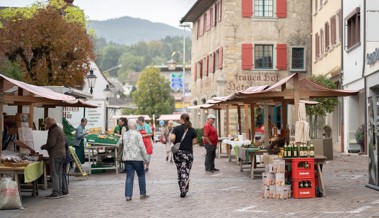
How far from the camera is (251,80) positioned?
147 feet

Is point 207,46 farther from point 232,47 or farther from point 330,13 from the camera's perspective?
point 330,13

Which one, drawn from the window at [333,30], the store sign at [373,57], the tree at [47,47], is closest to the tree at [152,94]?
the window at [333,30]

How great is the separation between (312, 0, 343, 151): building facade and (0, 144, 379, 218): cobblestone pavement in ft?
51.7

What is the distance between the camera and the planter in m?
28.4

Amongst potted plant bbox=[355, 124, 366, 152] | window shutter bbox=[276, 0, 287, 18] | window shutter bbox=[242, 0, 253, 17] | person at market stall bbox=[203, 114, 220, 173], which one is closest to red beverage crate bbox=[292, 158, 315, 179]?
person at market stall bbox=[203, 114, 220, 173]

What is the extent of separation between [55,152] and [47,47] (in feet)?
64.3

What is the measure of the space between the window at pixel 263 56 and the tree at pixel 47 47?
37.2 feet

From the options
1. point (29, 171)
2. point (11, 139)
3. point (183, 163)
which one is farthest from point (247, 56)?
point (29, 171)

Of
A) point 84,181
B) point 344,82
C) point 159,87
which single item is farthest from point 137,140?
point 159,87

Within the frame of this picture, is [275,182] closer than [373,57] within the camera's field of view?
Yes

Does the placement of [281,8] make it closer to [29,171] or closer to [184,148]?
[184,148]

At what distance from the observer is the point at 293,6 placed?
147 ft

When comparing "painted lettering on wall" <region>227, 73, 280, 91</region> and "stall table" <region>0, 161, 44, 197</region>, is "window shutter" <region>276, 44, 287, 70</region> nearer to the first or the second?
"painted lettering on wall" <region>227, 73, 280, 91</region>

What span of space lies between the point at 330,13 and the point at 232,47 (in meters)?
7.78
